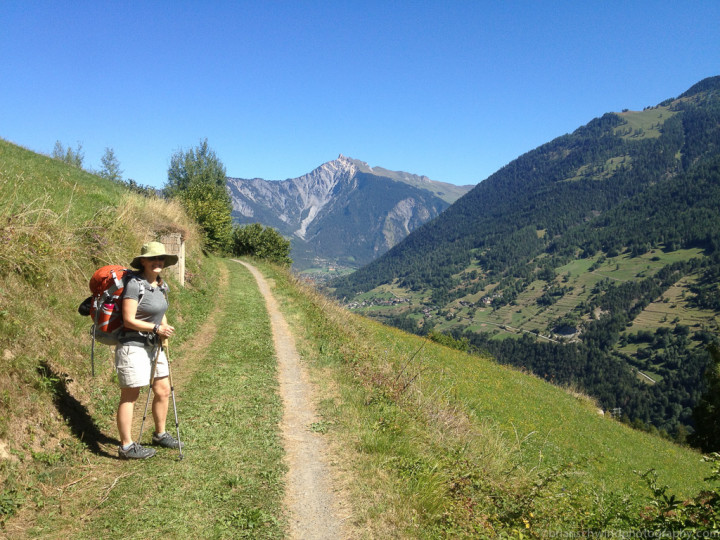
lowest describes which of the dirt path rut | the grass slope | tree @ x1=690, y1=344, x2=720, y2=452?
tree @ x1=690, y1=344, x2=720, y2=452

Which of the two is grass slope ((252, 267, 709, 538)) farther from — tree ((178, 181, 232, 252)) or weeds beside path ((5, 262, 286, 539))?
tree ((178, 181, 232, 252))

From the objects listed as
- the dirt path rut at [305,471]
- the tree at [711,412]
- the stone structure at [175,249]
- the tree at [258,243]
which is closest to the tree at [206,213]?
the tree at [258,243]

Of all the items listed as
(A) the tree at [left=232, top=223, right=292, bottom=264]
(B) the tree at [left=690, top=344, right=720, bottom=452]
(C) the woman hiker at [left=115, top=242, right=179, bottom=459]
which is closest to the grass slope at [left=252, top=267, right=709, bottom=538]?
(C) the woman hiker at [left=115, top=242, right=179, bottom=459]

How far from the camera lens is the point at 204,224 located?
31156 mm

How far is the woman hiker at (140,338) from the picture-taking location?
459 cm

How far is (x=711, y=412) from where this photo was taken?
107ft

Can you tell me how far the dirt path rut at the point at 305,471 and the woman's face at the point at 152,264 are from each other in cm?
295

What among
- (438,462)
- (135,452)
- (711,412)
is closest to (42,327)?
(135,452)

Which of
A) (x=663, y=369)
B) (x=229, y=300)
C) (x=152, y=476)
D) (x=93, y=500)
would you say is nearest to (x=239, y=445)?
(x=152, y=476)

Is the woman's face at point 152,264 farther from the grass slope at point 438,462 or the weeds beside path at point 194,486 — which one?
the grass slope at point 438,462

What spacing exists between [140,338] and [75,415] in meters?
1.57

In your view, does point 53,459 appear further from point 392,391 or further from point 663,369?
point 663,369

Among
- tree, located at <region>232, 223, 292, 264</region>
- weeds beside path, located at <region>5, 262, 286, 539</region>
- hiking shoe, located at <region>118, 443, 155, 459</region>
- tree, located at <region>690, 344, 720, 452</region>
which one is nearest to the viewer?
weeds beside path, located at <region>5, 262, 286, 539</region>

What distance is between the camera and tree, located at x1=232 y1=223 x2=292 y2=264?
46.7m
